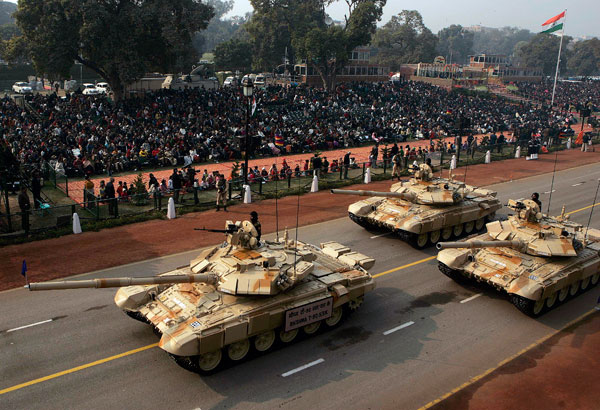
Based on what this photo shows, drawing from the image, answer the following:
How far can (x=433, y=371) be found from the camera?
42.3 feet

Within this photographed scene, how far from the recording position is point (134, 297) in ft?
44.1

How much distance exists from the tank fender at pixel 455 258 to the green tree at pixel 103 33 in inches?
1231

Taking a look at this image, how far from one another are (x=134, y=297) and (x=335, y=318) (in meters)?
5.35

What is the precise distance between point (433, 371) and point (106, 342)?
820 cm

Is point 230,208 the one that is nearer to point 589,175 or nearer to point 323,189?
point 323,189

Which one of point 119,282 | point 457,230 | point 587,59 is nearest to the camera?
point 119,282

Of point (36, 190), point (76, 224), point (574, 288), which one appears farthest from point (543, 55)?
point (76, 224)

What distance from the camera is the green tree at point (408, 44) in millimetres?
114812

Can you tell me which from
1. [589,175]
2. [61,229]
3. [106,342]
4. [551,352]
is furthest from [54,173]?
[589,175]

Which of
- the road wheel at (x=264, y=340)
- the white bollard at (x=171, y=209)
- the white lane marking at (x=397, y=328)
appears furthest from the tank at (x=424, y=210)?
the white bollard at (x=171, y=209)

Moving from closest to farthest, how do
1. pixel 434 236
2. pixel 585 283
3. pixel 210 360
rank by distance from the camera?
pixel 210 360, pixel 585 283, pixel 434 236

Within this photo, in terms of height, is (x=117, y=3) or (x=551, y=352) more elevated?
(x=117, y=3)

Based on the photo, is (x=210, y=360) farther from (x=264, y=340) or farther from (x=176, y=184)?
(x=176, y=184)

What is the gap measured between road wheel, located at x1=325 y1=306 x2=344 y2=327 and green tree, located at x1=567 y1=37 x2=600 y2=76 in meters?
143
